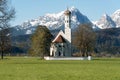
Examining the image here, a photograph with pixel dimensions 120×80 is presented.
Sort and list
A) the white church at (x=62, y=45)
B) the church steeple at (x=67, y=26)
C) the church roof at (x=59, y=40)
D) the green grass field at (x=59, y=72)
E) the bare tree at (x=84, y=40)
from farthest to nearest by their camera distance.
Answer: the church steeple at (x=67, y=26)
the church roof at (x=59, y=40)
the white church at (x=62, y=45)
the bare tree at (x=84, y=40)
the green grass field at (x=59, y=72)

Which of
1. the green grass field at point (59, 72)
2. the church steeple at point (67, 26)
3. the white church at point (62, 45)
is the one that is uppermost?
the church steeple at point (67, 26)

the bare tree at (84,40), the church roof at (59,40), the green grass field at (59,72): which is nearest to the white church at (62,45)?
the church roof at (59,40)

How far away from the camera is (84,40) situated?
13800 cm

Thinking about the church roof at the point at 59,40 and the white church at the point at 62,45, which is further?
the church roof at the point at 59,40

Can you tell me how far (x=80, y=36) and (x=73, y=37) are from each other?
6844mm

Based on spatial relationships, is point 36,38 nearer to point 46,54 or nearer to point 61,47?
point 46,54

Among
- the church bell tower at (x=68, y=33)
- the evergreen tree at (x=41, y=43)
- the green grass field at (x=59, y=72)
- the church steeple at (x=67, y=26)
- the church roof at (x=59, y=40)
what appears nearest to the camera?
the green grass field at (x=59, y=72)

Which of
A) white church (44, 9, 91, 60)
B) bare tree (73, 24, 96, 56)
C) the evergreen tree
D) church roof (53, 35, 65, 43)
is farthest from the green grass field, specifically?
church roof (53, 35, 65, 43)

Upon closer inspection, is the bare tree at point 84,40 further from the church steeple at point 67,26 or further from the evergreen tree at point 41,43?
the evergreen tree at point 41,43

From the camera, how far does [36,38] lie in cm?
13538

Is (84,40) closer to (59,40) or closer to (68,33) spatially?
(59,40)

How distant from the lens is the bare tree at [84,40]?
137250 mm

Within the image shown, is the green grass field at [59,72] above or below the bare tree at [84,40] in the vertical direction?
below

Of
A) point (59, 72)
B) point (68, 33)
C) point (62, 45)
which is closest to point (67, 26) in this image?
point (68, 33)
